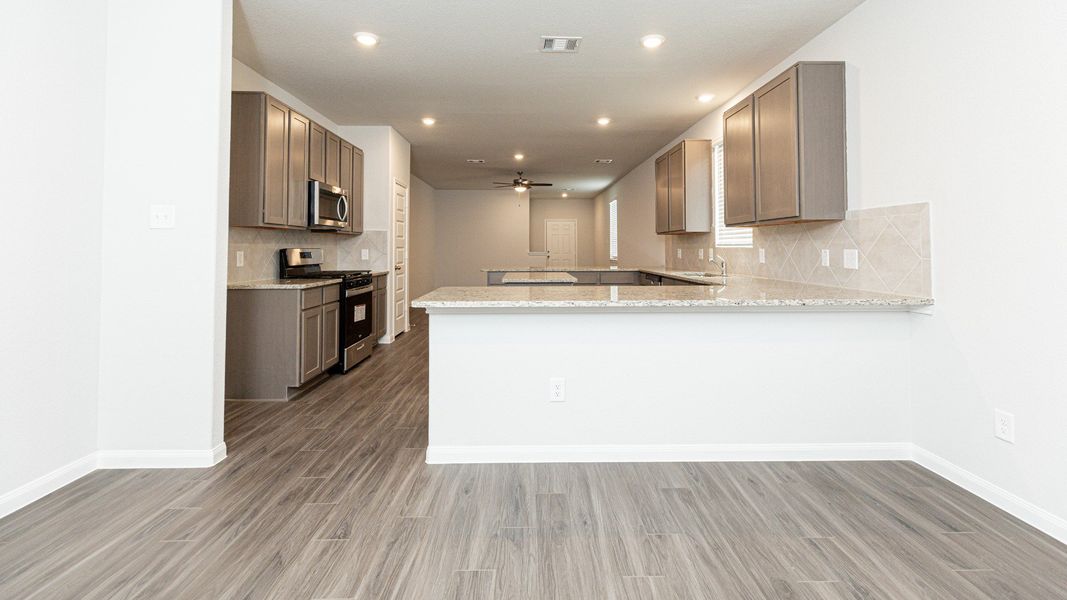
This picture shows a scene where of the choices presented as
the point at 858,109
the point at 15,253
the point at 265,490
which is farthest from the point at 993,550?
the point at 15,253

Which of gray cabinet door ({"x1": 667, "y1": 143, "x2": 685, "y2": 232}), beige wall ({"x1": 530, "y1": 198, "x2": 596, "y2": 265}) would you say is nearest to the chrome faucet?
gray cabinet door ({"x1": 667, "y1": 143, "x2": 685, "y2": 232})

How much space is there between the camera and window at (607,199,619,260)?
34.6ft

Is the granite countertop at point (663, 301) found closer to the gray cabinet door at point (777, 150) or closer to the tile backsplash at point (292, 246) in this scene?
the gray cabinet door at point (777, 150)

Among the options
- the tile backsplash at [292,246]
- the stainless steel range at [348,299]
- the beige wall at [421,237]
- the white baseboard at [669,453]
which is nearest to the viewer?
the white baseboard at [669,453]

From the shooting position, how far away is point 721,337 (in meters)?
2.81

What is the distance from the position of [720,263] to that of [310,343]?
3812mm

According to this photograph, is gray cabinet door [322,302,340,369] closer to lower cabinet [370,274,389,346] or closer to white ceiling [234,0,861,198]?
lower cabinet [370,274,389,346]

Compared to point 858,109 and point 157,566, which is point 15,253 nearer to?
point 157,566

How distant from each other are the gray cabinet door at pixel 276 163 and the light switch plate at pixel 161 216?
4.61ft

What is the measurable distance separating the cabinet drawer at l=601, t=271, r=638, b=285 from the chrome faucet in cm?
144

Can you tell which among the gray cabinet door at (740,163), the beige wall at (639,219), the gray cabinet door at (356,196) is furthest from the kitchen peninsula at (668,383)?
the beige wall at (639,219)

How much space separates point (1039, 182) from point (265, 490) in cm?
334

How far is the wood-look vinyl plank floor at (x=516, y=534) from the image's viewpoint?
172 centimetres

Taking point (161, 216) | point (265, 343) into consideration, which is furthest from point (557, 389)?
point (265, 343)
